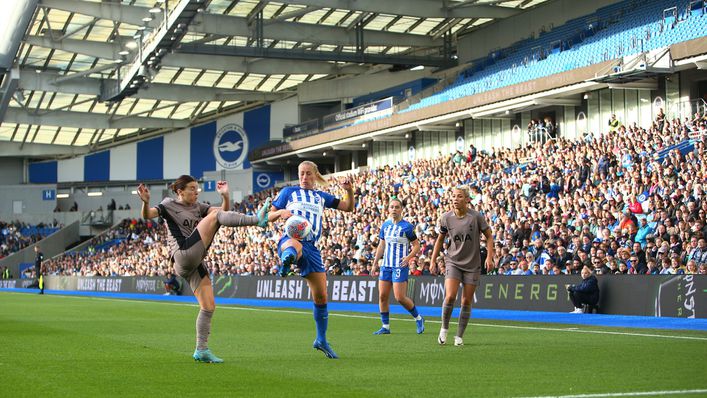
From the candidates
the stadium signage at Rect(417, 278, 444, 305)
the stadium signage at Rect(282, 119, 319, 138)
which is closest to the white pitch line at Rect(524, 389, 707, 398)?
the stadium signage at Rect(417, 278, 444, 305)

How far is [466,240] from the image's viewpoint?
42.3 ft

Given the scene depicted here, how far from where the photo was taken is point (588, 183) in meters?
28.5

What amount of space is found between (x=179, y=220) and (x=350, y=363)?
2395mm

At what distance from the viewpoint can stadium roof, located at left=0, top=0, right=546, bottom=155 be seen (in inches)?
1622

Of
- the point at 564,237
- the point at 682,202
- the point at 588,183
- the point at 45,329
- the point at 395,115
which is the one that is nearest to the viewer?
the point at 45,329

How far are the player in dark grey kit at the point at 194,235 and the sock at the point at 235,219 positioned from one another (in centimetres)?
24

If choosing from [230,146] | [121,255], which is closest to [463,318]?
[121,255]

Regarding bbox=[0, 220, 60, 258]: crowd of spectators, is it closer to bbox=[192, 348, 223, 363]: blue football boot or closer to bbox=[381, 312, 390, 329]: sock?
bbox=[381, 312, 390, 329]: sock

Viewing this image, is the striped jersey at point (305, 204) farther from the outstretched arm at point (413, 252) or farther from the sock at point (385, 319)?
the sock at point (385, 319)

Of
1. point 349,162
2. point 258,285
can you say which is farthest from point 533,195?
point 349,162

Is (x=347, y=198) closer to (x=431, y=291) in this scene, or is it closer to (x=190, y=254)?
(x=190, y=254)

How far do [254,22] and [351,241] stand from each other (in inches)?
544

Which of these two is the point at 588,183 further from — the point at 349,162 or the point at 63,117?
the point at 63,117

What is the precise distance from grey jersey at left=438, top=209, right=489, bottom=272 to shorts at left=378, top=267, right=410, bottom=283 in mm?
3412
